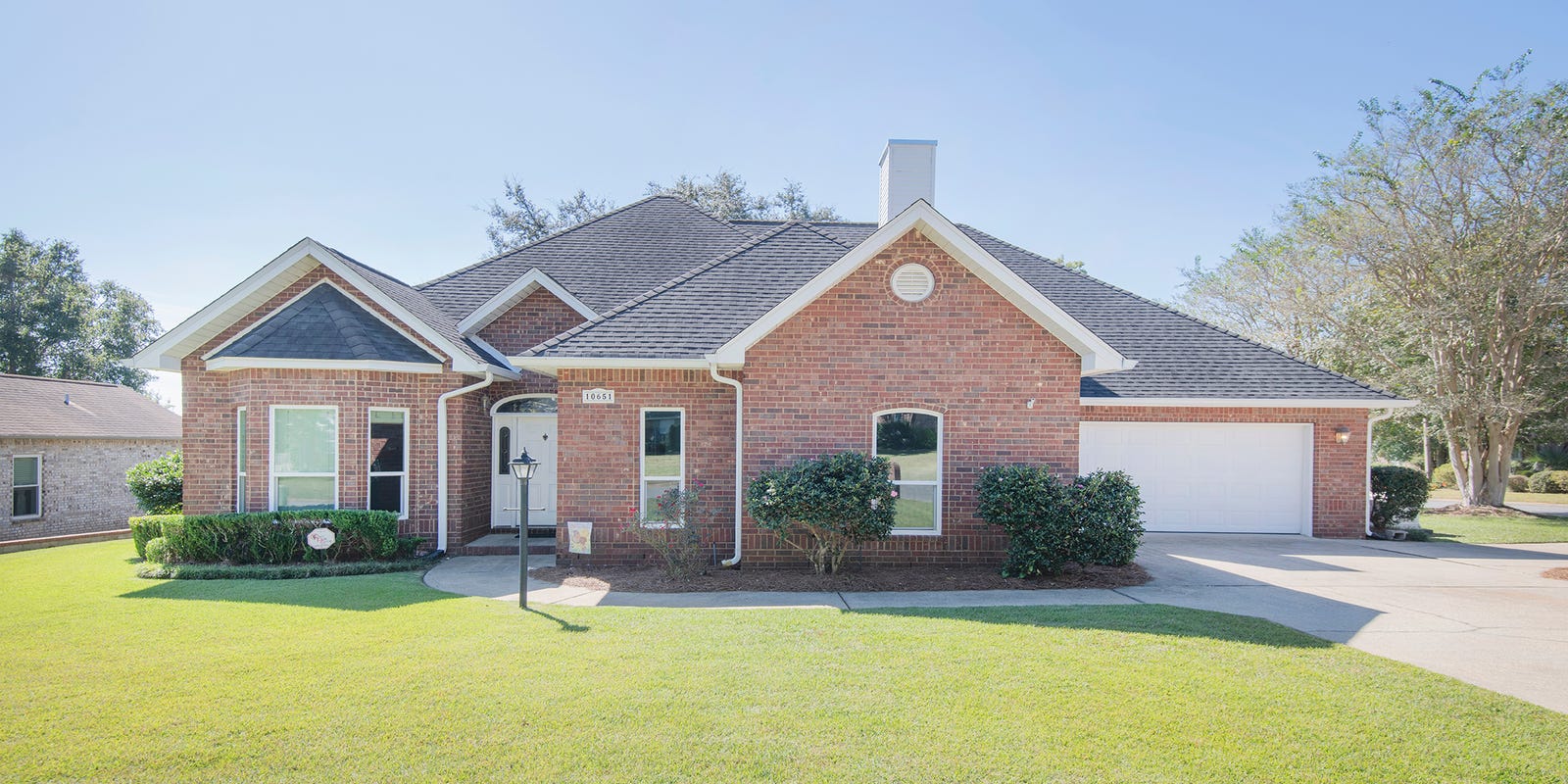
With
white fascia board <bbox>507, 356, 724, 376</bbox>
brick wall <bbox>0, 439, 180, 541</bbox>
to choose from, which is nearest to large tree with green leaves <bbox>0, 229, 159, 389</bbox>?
brick wall <bbox>0, 439, 180, 541</bbox>

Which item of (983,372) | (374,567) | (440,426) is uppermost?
(983,372)

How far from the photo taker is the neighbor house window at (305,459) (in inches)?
449

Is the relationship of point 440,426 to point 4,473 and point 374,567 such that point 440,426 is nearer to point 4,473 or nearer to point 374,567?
point 374,567

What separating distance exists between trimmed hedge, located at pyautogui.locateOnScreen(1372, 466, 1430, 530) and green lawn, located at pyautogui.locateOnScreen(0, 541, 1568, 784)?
30.9 feet

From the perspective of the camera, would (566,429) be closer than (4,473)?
Yes

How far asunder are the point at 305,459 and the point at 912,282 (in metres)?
9.15

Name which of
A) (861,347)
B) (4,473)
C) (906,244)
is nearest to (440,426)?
(861,347)

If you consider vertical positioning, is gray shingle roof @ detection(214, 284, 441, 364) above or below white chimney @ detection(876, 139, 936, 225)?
below

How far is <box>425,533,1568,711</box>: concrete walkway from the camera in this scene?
6504 mm

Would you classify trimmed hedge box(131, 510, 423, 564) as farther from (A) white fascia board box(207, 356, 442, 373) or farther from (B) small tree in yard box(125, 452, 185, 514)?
(B) small tree in yard box(125, 452, 185, 514)

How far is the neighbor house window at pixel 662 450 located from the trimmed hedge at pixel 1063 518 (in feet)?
13.8

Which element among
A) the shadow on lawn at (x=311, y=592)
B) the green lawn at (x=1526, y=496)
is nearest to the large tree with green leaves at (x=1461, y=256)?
the green lawn at (x=1526, y=496)

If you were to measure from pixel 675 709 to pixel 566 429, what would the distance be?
6141 millimetres

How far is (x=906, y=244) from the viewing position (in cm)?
1028
